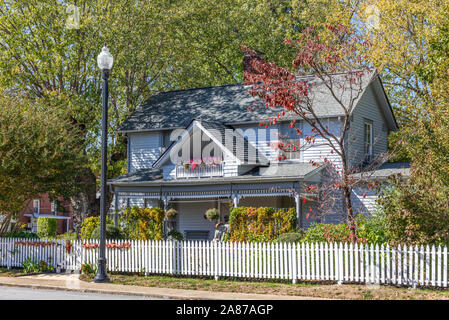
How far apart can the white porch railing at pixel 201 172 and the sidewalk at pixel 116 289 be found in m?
9.14

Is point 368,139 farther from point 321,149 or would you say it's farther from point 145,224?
point 145,224

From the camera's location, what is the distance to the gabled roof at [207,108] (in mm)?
28766

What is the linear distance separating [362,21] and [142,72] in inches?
533

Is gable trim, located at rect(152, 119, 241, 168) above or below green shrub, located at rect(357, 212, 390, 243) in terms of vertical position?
above

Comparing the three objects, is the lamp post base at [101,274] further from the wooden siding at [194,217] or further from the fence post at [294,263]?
the wooden siding at [194,217]

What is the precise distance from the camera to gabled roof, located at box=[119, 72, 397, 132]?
1133 inches

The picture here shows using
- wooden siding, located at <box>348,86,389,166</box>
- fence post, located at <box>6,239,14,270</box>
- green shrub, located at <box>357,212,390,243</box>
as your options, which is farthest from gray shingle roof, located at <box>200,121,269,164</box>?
fence post, located at <box>6,239,14,270</box>

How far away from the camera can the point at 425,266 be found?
1528 cm

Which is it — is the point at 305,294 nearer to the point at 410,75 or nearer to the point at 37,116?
the point at 37,116

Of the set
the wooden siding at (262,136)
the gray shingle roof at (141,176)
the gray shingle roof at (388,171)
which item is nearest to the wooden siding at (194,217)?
the gray shingle roof at (141,176)

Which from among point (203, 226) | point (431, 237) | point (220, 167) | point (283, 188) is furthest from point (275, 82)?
point (203, 226)

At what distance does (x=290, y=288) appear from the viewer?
15734 mm

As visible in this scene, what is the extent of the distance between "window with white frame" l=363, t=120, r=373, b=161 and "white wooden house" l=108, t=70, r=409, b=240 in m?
0.05

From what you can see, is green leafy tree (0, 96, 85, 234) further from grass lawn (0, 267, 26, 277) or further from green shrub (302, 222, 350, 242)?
green shrub (302, 222, 350, 242)
